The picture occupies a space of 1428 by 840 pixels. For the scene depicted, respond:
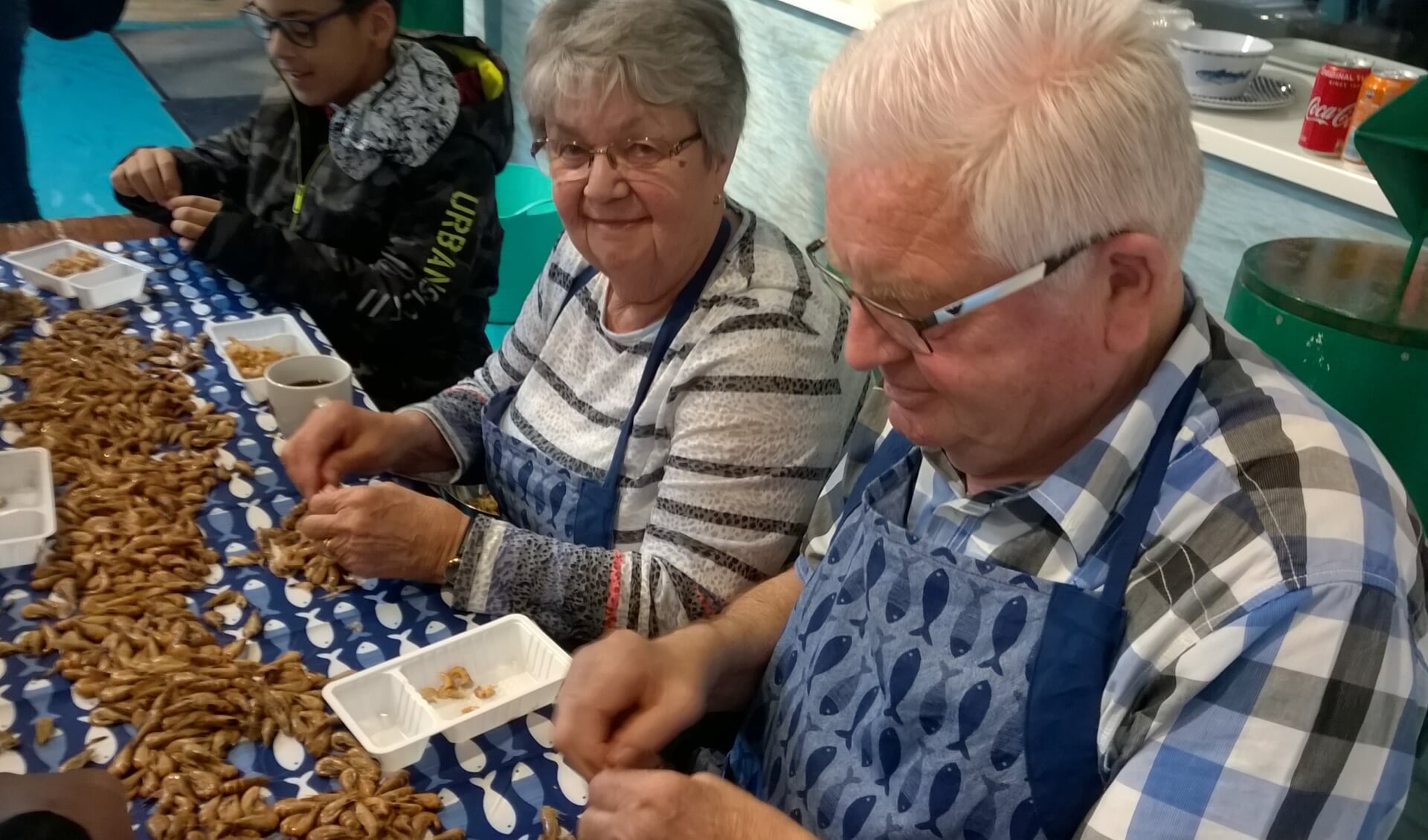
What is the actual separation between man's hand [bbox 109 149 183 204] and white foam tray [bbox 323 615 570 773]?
1536 millimetres

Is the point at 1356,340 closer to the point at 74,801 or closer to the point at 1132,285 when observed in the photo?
the point at 1132,285

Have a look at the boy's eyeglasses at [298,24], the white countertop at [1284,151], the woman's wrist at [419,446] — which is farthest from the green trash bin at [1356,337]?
the boy's eyeglasses at [298,24]

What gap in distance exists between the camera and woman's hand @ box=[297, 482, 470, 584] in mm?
1239

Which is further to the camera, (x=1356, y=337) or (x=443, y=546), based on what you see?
(x=443, y=546)

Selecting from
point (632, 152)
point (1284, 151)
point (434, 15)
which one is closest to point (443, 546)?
point (632, 152)

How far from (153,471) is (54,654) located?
0.34m

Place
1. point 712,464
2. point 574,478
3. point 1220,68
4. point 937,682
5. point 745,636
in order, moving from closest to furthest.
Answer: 1. point 937,682
2. point 745,636
3. point 712,464
4. point 574,478
5. point 1220,68

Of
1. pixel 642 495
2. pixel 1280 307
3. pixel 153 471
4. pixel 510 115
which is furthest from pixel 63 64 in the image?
pixel 1280 307

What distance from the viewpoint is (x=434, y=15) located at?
4.22 meters

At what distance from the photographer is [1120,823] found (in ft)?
2.56

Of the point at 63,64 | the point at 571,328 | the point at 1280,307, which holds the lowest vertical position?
the point at 63,64

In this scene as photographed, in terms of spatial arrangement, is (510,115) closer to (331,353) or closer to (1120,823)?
(331,353)

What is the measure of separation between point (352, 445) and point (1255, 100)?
1532 mm

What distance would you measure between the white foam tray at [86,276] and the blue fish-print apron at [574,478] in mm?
800
